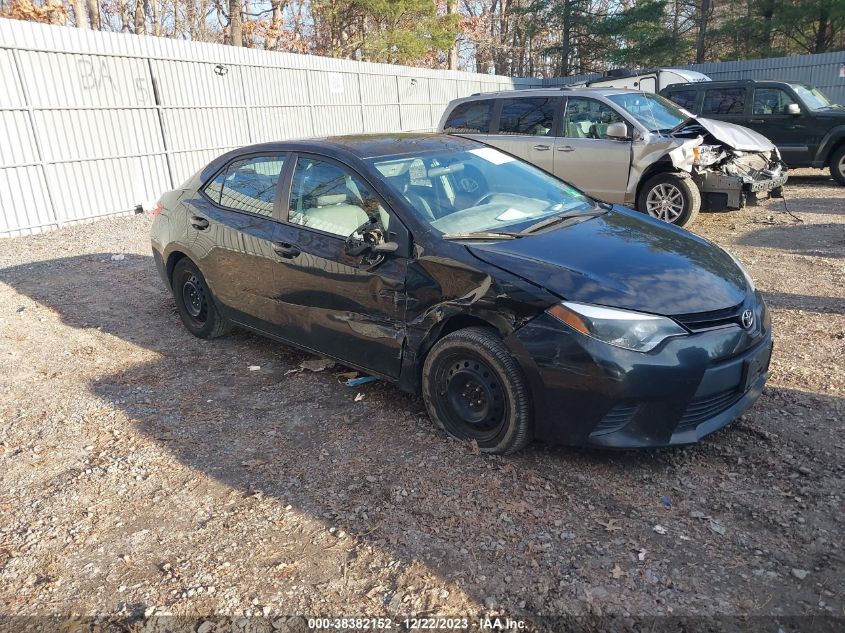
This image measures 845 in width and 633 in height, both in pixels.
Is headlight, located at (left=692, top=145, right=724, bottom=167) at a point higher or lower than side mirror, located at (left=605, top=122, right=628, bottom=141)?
lower

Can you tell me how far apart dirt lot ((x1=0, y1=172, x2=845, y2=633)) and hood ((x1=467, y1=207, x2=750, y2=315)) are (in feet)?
2.78

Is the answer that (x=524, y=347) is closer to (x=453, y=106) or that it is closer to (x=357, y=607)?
(x=357, y=607)

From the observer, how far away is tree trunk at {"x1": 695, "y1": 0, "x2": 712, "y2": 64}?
2772 centimetres

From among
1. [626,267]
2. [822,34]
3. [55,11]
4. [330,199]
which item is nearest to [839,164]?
[626,267]

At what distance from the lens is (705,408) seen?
3119mm

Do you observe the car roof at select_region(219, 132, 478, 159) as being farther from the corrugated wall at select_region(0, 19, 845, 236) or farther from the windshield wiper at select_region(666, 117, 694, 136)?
the corrugated wall at select_region(0, 19, 845, 236)

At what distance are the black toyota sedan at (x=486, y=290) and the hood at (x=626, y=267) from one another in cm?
1

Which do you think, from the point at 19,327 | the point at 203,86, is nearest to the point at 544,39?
the point at 203,86

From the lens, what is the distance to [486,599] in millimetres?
2469

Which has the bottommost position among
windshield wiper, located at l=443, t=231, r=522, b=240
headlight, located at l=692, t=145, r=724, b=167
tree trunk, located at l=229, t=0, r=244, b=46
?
headlight, located at l=692, t=145, r=724, b=167

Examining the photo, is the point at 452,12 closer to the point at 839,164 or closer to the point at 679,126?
the point at 839,164

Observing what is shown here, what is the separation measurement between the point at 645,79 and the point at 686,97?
102 inches

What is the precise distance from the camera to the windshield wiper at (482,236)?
3.60 m

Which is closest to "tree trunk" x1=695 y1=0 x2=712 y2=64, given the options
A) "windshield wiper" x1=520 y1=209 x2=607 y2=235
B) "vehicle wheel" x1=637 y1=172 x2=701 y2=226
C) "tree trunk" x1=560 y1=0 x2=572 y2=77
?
"tree trunk" x1=560 y1=0 x2=572 y2=77
